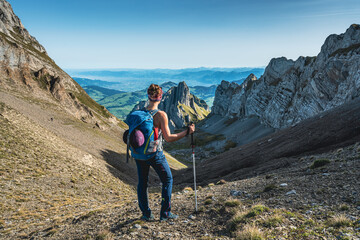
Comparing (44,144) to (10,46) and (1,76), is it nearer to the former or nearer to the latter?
(1,76)

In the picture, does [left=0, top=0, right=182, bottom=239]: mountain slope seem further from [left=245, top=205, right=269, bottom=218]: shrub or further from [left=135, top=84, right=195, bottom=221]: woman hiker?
[left=245, top=205, right=269, bottom=218]: shrub

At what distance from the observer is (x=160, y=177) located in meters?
8.01

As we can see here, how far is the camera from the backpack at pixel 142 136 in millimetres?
7277

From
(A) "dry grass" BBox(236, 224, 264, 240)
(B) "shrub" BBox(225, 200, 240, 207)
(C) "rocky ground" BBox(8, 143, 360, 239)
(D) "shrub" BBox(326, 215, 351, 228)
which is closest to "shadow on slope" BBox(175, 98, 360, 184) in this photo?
(C) "rocky ground" BBox(8, 143, 360, 239)

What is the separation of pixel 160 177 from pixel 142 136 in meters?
1.89

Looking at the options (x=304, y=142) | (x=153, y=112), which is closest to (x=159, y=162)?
(x=153, y=112)

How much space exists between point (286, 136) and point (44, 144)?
48.7 metres

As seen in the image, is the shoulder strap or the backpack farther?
the shoulder strap

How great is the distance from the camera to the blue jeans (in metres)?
7.83

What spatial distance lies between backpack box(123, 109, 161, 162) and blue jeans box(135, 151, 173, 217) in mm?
343

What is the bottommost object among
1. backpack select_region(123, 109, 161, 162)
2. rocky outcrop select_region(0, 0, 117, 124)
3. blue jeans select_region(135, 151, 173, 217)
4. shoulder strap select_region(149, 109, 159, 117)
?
blue jeans select_region(135, 151, 173, 217)

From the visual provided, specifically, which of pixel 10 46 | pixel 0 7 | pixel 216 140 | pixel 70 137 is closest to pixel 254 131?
pixel 216 140

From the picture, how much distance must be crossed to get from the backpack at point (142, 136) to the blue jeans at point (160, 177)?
343mm

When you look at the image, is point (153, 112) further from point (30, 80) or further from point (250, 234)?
point (30, 80)
